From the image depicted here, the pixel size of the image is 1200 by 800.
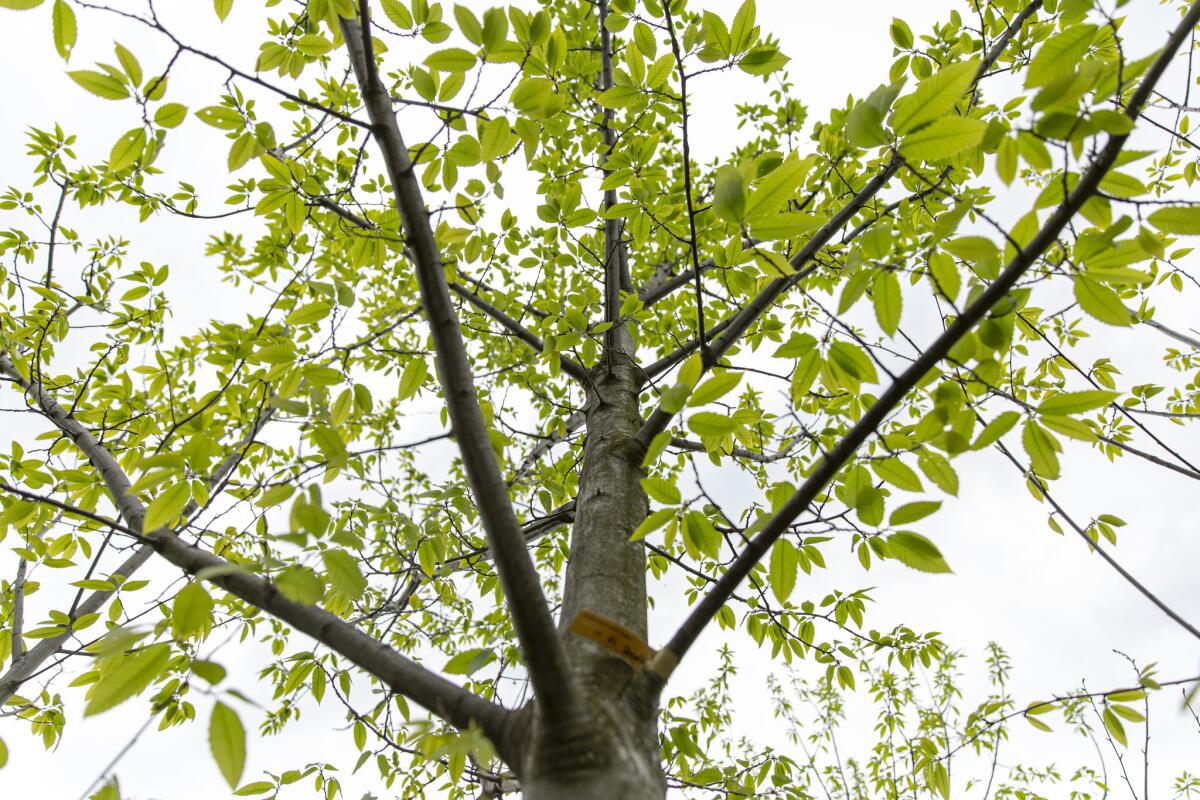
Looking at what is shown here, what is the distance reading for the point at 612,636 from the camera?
1300mm

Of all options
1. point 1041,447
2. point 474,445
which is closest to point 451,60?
point 474,445

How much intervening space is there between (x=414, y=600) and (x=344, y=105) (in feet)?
9.66

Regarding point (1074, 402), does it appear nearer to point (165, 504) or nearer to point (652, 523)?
point (652, 523)

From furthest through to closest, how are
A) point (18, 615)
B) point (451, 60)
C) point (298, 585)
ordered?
point (18, 615)
point (451, 60)
point (298, 585)

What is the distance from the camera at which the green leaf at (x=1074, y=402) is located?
1164mm

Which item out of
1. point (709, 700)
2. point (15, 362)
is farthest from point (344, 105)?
point (709, 700)

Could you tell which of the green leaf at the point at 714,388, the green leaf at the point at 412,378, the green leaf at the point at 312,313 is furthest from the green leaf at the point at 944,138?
the green leaf at the point at 312,313

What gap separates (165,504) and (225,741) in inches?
22.7

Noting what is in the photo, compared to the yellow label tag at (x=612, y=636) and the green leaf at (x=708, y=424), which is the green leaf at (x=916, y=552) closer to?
the green leaf at (x=708, y=424)

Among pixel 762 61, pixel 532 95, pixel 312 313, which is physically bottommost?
pixel 312 313

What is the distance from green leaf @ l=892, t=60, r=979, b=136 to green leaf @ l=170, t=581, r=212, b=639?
151cm

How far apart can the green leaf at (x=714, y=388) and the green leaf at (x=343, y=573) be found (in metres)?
0.74

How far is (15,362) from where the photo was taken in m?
2.81

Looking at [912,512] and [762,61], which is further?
[762,61]
